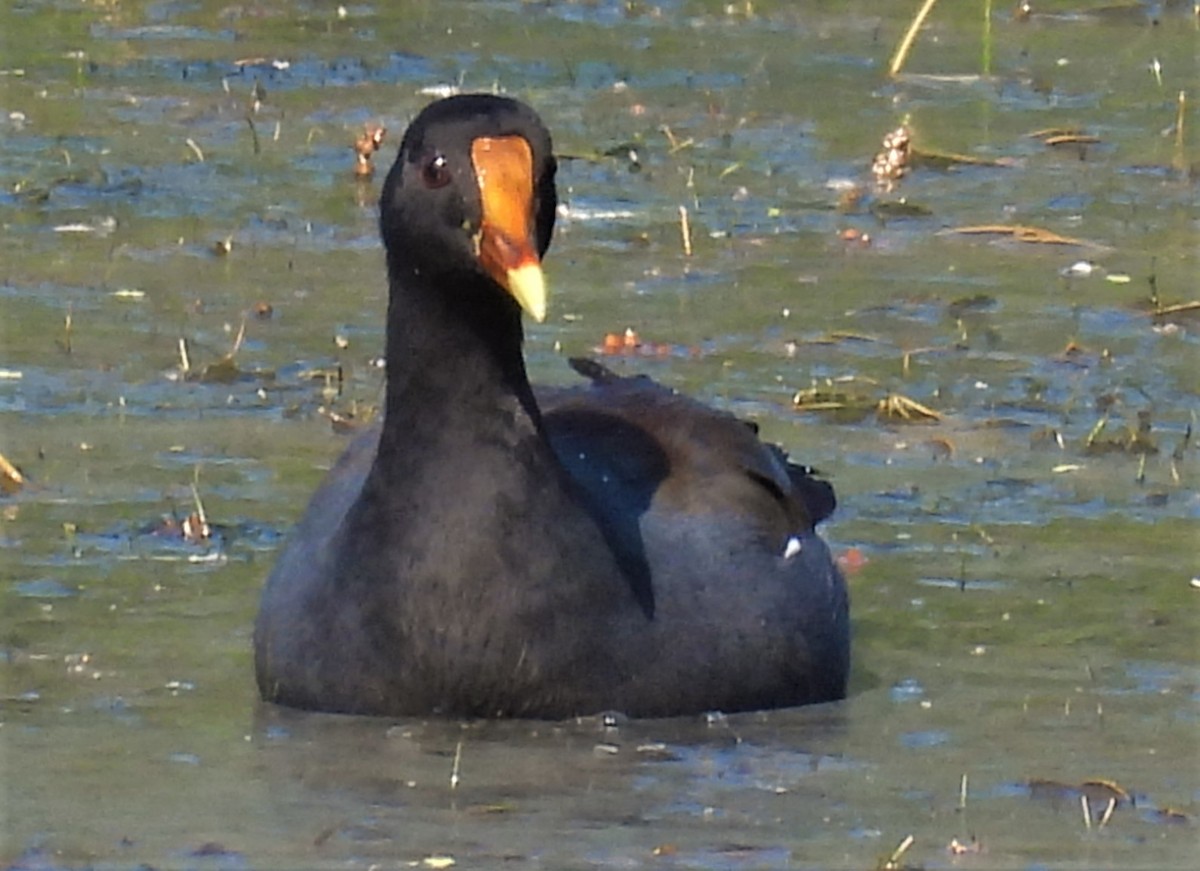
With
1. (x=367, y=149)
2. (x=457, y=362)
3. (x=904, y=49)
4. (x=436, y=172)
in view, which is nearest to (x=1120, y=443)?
(x=457, y=362)

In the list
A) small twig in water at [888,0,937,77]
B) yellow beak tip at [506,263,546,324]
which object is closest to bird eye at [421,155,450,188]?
yellow beak tip at [506,263,546,324]

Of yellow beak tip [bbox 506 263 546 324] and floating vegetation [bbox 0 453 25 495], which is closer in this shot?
yellow beak tip [bbox 506 263 546 324]

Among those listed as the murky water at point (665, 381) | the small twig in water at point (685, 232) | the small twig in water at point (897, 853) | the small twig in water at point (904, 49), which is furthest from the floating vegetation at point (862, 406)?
the small twig in water at point (904, 49)

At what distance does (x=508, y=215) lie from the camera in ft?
22.7

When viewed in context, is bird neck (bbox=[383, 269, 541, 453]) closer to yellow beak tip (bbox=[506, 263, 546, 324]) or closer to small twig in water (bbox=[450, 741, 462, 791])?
yellow beak tip (bbox=[506, 263, 546, 324])

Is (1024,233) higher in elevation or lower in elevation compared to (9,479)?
higher

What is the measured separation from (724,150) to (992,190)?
1153 mm

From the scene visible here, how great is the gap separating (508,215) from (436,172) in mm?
218

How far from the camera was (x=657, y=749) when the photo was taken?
274 inches

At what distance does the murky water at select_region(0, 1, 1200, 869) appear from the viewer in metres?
6.58

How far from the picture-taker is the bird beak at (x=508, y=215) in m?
6.80

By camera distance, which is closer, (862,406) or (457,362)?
(457,362)

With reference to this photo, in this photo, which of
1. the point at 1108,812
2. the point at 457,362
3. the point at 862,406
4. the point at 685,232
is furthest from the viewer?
the point at 685,232

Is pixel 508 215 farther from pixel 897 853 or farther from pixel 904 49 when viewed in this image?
pixel 904 49
